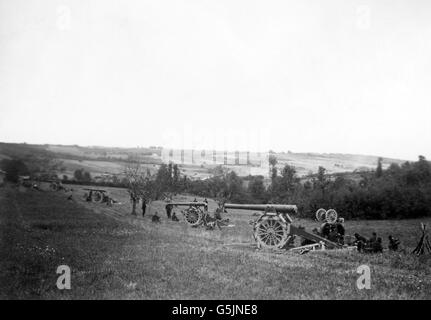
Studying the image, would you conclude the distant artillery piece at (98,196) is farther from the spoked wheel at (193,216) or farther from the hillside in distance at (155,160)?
the spoked wheel at (193,216)

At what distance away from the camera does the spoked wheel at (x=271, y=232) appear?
15.3 metres

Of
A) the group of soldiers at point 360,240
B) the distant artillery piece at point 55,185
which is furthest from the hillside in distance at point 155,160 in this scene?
the group of soldiers at point 360,240

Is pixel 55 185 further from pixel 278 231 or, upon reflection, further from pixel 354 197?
pixel 278 231

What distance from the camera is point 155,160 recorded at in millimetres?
68750

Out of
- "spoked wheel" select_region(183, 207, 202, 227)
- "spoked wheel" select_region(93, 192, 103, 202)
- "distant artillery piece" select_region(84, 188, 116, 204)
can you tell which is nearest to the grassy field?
"spoked wheel" select_region(183, 207, 202, 227)

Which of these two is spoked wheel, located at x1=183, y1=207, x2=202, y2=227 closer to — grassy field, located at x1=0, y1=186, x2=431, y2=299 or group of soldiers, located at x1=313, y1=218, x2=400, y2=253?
grassy field, located at x1=0, y1=186, x2=431, y2=299

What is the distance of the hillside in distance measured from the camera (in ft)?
182

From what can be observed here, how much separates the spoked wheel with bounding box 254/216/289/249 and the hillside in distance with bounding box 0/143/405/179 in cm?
2181

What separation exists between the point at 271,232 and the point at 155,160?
5480 centimetres

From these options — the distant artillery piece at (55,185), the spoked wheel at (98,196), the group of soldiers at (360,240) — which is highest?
the group of soldiers at (360,240)

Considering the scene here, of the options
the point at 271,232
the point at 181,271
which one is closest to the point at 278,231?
the point at 271,232

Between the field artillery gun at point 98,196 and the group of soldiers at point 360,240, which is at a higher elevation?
the group of soldiers at point 360,240

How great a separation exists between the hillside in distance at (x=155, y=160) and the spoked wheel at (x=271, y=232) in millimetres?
21809

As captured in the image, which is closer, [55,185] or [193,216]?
[193,216]
